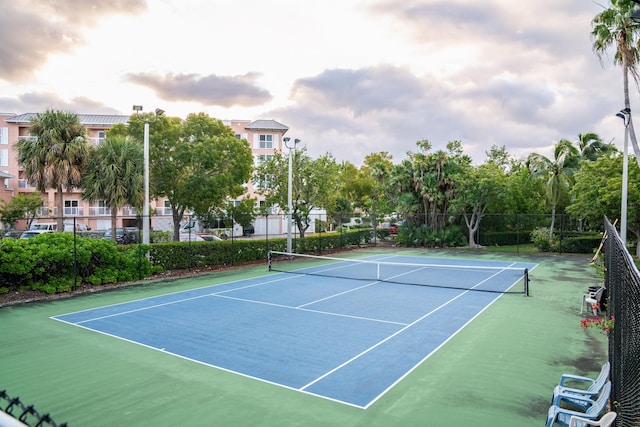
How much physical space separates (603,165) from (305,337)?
26154mm

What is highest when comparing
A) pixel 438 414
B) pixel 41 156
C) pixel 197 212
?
pixel 41 156

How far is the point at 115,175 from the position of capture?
2155cm

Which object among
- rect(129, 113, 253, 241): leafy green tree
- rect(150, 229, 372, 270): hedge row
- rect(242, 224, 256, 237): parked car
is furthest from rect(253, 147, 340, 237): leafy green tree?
rect(242, 224, 256, 237): parked car

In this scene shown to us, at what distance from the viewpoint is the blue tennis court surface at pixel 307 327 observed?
8.86 metres

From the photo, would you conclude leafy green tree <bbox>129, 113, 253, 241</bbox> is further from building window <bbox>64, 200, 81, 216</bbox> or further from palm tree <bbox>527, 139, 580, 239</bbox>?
building window <bbox>64, 200, 81, 216</bbox>

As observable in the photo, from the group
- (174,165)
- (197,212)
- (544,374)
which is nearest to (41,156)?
(174,165)

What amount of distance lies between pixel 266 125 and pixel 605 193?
39.0 m

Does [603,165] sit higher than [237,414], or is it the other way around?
[603,165]

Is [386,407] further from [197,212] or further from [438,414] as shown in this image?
[197,212]

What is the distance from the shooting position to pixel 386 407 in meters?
7.38

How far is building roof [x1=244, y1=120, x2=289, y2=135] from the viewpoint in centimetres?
5566

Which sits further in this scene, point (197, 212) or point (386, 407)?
point (197, 212)

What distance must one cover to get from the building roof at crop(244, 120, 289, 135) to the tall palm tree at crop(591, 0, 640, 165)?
37.9 m

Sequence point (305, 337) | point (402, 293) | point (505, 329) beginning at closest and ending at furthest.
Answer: point (305, 337), point (505, 329), point (402, 293)
